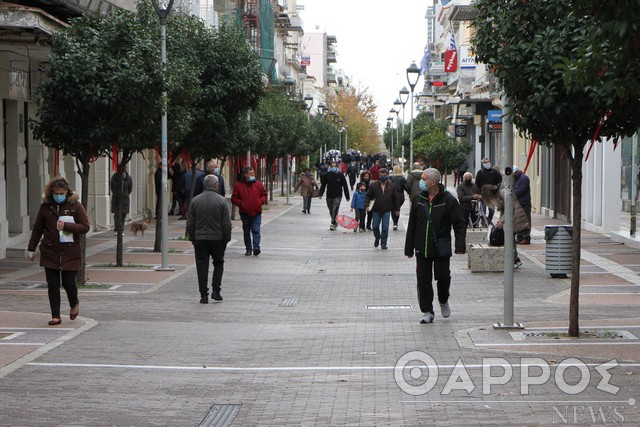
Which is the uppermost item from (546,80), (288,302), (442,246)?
(546,80)

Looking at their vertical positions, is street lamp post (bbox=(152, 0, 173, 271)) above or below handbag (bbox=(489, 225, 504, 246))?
above

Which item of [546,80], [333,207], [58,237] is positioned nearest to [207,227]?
[58,237]

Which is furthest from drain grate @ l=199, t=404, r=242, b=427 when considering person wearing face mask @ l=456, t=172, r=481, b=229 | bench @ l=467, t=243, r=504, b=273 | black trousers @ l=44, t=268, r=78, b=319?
person wearing face mask @ l=456, t=172, r=481, b=229

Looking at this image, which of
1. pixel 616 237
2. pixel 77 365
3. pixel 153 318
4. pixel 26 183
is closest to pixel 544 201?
pixel 616 237

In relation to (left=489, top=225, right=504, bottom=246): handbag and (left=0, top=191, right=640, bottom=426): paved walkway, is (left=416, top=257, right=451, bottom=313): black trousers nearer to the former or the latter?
(left=0, top=191, right=640, bottom=426): paved walkway

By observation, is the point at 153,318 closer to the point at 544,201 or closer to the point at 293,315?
the point at 293,315

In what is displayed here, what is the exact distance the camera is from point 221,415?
8.77 m

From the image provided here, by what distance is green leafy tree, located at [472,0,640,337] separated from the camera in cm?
1212

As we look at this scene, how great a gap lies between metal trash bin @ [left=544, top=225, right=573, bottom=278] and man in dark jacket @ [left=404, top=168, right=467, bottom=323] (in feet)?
16.6

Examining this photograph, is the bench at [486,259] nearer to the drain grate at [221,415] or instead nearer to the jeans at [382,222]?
the jeans at [382,222]

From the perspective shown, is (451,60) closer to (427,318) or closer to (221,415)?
(427,318)

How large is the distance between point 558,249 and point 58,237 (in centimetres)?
872

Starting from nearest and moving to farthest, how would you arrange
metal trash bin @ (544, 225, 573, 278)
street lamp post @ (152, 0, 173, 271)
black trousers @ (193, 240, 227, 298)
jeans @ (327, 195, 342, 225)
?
black trousers @ (193, 240, 227, 298) → metal trash bin @ (544, 225, 573, 278) → street lamp post @ (152, 0, 173, 271) → jeans @ (327, 195, 342, 225)

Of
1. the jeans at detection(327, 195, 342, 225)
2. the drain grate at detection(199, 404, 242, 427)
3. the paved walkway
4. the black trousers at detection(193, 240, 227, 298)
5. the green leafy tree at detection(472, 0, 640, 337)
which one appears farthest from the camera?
the jeans at detection(327, 195, 342, 225)
